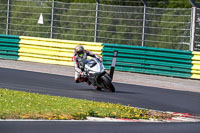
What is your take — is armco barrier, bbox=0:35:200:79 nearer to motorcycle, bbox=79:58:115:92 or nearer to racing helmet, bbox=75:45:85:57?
motorcycle, bbox=79:58:115:92

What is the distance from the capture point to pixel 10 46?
78.0ft

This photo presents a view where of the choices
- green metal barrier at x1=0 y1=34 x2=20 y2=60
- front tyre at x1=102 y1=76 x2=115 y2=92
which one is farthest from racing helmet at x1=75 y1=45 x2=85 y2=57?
green metal barrier at x1=0 y1=34 x2=20 y2=60

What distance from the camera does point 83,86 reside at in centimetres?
1709

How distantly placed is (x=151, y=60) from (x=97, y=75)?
5510 millimetres

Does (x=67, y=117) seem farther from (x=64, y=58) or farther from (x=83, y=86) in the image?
(x=64, y=58)

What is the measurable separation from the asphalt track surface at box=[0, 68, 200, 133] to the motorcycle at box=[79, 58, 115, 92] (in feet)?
0.80

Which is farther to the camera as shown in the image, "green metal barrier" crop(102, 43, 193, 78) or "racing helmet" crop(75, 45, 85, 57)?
"green metal barrier" crop(102, 43, 193, 78)

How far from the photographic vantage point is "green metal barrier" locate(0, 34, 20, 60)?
77.8ft

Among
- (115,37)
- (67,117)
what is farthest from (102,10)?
(67,117)

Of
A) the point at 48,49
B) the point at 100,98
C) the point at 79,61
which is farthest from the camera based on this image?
the point at 48,49

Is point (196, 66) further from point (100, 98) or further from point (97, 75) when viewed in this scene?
point (100, 98)

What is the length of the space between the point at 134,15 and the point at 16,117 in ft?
41.8

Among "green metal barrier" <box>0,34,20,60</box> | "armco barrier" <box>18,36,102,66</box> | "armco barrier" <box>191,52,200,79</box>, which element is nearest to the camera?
"armco barrier" <box>191,52,200,79</box>

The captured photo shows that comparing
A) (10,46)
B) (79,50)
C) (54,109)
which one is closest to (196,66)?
(79,50)
